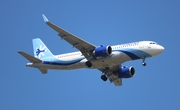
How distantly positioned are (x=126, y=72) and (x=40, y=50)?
51.3 ft

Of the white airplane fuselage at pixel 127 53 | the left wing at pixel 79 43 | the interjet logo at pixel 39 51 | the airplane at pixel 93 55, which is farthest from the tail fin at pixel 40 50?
the left wing at pixel 79 43

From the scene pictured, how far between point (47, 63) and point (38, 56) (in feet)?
14.3

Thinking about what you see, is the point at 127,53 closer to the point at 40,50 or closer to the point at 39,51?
the point at 40,50

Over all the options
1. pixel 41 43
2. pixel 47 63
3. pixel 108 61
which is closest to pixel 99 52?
pixel 108 61

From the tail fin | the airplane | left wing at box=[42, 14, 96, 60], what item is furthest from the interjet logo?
left wing at box=[42, 14, 96, 60]

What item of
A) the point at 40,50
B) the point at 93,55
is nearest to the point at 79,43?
the point at 93,55

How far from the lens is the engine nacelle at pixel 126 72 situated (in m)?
71.5

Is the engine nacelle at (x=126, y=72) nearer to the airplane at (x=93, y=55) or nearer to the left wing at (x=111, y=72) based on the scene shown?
the airplane at (x=93, y=55)

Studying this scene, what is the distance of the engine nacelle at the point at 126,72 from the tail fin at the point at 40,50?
12259 millimetres

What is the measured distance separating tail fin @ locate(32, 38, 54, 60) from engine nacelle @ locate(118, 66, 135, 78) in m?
12.3

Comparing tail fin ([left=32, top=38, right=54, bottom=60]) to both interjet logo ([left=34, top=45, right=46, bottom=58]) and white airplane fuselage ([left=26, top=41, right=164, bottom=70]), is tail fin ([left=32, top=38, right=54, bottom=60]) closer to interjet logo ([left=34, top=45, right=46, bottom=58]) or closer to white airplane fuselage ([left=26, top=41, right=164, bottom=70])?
interjet logo ([left=34, top=45, right=46, bottom=58])

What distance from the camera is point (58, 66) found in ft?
228

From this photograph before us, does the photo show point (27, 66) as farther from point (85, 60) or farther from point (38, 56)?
point (85, 60)

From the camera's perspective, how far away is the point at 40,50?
7494 cm
